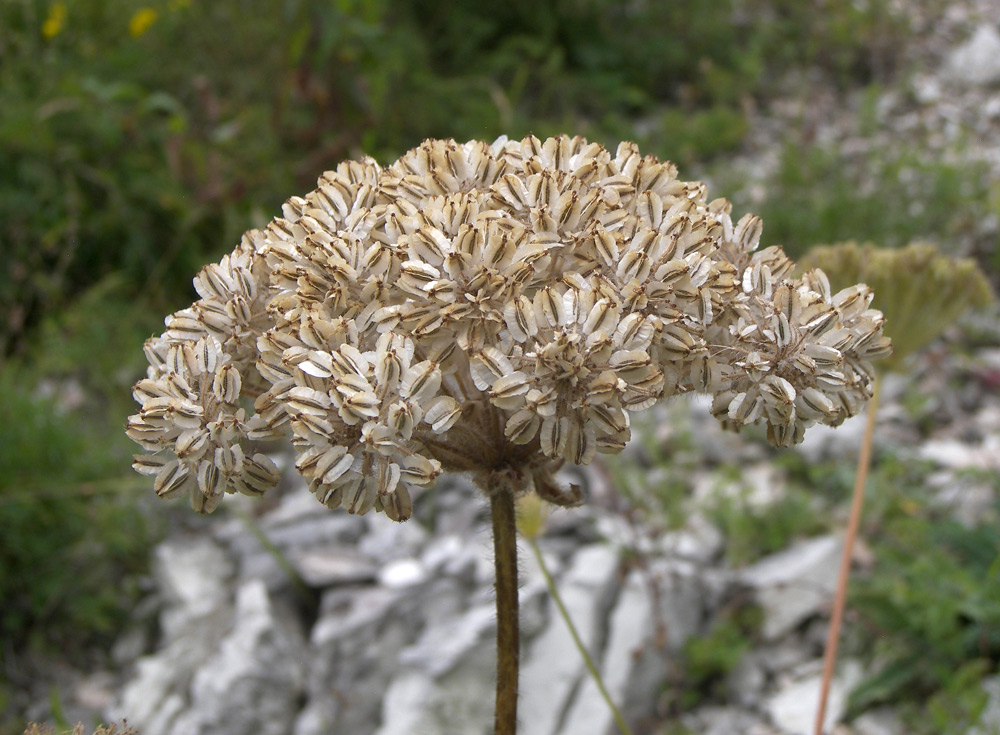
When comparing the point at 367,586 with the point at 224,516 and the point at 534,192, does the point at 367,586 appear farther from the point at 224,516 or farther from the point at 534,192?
the point at 534,192

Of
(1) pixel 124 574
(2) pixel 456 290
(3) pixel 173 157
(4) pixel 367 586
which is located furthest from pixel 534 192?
(3) pixel 173 157

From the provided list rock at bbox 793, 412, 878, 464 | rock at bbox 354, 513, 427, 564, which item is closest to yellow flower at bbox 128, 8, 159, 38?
rock at bbox 354, 513, 427, 564

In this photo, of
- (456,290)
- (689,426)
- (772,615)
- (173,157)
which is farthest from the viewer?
(173,157)

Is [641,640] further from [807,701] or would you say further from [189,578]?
[189,578]

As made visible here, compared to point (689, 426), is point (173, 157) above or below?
above

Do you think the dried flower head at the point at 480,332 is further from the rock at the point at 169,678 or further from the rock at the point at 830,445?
the rock at the point at 830,445

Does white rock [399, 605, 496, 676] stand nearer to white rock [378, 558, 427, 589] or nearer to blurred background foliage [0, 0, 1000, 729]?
white rock [378, 558, 427, 589]
